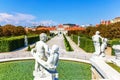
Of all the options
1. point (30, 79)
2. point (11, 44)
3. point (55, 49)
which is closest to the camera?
point (55, 49)

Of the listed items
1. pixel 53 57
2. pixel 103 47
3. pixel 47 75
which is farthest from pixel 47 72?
pixel 103 47

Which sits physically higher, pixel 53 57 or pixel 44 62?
pixel 53 57

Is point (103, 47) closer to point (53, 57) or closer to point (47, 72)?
point (47, 72)

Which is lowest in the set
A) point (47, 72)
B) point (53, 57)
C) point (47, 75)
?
point (47, 75)

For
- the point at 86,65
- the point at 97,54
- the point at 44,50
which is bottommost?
the point at 86,65

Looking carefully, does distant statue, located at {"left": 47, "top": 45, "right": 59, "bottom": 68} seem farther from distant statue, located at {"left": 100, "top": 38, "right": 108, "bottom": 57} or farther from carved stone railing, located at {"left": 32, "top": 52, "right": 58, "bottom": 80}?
distant statue, located at {"left": 100, "top": 38, "right": 108, "bottom": 57}

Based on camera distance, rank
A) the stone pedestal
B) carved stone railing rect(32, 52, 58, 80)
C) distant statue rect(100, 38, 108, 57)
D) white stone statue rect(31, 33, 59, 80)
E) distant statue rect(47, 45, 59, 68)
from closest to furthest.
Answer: distant statue rect(47, 45, 59, 68)
white stone statue rect(31, 33, 59, 80)
carved stone railing rect(32, 52, 58, 80)
the stone pedestal
distant statue rect(100, 38, 108, 57)

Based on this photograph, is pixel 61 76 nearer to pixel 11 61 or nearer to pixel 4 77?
pixel 4 77

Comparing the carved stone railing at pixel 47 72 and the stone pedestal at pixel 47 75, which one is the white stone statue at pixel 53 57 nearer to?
the carved stone railing at pixel 47 72

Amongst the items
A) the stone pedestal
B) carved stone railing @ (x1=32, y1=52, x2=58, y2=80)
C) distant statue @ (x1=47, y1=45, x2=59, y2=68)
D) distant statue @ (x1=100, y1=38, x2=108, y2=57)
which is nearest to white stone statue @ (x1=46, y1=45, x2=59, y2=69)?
distant statue @ (x1=47, y1=45, x2=59, y2=68)

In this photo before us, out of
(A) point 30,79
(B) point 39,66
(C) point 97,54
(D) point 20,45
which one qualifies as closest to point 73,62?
(C) point 97,54

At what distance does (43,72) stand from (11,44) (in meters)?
24.1

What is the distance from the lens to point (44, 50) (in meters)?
8.16

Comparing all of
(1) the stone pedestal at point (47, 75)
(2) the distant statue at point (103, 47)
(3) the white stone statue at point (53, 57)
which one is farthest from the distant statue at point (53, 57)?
(2) the distant statue at point (103, 47)
